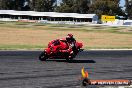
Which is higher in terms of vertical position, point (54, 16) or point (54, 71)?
point (54, 71)

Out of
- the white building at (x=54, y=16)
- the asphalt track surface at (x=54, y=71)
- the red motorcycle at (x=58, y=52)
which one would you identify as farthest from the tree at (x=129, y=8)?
the red motorcycle at (x=58, y=52)

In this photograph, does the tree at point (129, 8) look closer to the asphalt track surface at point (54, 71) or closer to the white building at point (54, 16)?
the white building at point (54, 16)

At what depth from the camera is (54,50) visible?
2338 cm

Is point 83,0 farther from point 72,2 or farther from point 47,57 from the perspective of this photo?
point 47,57

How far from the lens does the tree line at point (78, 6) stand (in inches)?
6024

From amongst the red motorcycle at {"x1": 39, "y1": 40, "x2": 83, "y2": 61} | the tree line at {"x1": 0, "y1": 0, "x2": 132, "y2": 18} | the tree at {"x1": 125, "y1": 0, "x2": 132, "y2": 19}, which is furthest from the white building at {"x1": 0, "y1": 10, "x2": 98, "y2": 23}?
the red motorcycle at {"x1": 39, "y1": 40, "x2": 83, "y2": 61}

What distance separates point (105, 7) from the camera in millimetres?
153000

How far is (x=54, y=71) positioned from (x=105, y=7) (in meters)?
136

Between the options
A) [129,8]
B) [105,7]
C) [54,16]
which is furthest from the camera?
[129,8]

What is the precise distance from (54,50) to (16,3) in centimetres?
15586

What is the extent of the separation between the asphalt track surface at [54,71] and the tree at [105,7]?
127m

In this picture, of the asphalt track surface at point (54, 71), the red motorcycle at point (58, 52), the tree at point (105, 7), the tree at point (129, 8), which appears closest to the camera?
the asphalt track surface at point (54, 71)

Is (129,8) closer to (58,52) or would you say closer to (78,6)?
(78,6)

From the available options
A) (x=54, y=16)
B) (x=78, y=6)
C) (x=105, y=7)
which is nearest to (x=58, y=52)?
(x=54, y=16)
